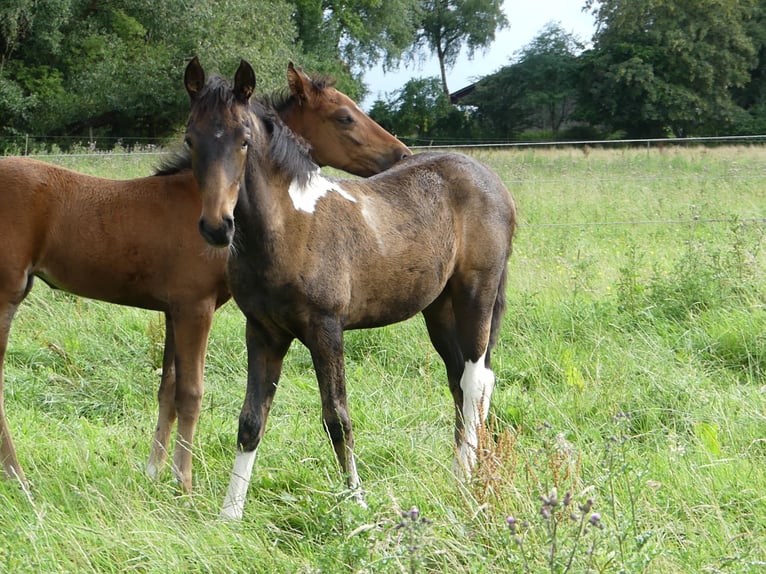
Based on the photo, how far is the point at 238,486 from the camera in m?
3.22

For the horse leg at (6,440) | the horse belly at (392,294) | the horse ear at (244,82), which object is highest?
the horse ear at (244,82)

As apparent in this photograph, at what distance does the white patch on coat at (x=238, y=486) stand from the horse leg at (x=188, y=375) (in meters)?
0.41

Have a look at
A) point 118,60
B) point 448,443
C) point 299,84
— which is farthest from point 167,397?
point 118,60

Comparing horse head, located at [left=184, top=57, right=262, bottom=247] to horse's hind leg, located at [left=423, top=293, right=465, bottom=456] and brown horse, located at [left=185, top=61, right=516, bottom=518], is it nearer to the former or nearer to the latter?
brown horse, located at [left=185, top=61, right=516, bottom=518]

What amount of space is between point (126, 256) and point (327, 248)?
3.69 feet

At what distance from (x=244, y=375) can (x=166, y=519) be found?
7.05 feet

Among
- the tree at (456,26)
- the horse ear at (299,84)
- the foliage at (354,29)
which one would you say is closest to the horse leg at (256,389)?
the horse ear at (299,84)

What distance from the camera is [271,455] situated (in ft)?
12.1

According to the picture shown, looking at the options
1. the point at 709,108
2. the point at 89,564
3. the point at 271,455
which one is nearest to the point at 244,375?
the point at 271,455

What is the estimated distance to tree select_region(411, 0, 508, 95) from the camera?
4756cm

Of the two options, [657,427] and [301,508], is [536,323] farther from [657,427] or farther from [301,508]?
[301,508]

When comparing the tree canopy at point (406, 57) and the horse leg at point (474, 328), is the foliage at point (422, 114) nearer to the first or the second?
the tree canopy at point (406, 57)

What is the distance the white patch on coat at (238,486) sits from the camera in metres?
3.12

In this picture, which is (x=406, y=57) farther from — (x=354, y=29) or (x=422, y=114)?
(x=354, y=29)
